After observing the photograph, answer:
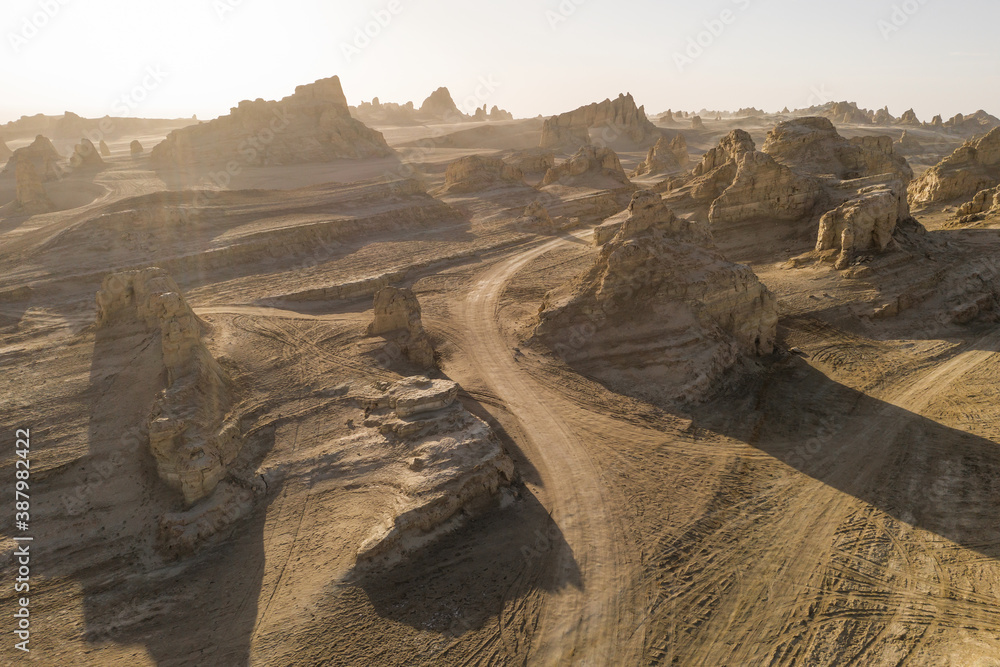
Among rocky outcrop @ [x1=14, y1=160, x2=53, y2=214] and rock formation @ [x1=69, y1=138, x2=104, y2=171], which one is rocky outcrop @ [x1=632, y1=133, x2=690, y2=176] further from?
rock formation @ [x1=69, y1=138, x2=104, y2=171]

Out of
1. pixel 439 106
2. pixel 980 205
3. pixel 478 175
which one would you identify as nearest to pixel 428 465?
pixel 478 175

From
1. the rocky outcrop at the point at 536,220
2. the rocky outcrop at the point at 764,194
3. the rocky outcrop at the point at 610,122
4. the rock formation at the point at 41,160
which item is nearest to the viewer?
the rocky outcrop at the point at 764,194

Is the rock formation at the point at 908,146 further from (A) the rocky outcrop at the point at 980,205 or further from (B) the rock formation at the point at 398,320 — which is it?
(B) the rock formation at the point at 398,320

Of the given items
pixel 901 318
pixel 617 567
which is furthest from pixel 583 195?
pixel 617 567

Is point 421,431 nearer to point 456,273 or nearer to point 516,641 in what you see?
point 516,641

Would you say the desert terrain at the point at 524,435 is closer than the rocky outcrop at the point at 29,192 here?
Yes

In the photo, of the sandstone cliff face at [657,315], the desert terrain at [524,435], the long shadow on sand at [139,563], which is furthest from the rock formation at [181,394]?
the sandstone cliff face at [657,315]

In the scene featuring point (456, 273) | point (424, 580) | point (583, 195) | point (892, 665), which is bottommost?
point (892, 665)
